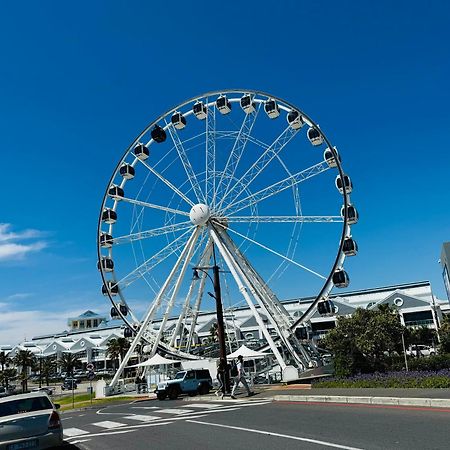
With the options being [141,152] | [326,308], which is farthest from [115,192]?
[326,308]

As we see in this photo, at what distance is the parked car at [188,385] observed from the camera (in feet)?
95.5

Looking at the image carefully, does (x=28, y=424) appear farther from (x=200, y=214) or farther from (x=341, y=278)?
(x=200, y=214)

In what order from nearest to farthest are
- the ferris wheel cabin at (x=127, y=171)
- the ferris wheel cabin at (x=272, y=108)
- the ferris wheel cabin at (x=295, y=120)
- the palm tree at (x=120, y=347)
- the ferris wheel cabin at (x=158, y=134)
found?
the ferris wheel cabin at (x=295, y=120), the ferris wheel cabin at (x=272, y=108), the ferris wheel cabin at (x=158, y=134), the ferris wheel cabin at (x=127, y=171), the palm tree at (x=120, y=347)

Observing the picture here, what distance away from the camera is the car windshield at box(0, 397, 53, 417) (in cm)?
1081

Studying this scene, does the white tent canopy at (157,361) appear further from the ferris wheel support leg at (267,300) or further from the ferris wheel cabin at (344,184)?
the ferris wheel cabin at (344,184)

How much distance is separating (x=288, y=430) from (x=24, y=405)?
574cm

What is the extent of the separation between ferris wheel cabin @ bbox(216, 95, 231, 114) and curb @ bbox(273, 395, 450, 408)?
2162 centimetres

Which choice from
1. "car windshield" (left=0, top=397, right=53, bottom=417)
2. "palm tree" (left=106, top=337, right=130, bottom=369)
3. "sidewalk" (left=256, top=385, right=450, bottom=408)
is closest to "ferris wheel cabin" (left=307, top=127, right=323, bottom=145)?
"sidewalk" (left=256, top=385, right=450, bottom=408)

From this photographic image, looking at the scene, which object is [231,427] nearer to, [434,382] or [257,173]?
[434,382]

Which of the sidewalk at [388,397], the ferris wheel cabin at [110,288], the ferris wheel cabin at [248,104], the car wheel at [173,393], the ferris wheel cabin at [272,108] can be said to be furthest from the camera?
the ferris wheel cabin at [110,288]

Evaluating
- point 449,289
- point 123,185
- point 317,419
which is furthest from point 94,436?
point 449,289

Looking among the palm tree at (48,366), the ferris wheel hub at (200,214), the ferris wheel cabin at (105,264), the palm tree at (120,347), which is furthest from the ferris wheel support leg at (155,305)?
the palm tree at (48,366)

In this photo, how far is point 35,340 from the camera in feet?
490

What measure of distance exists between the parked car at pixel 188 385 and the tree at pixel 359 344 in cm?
744
